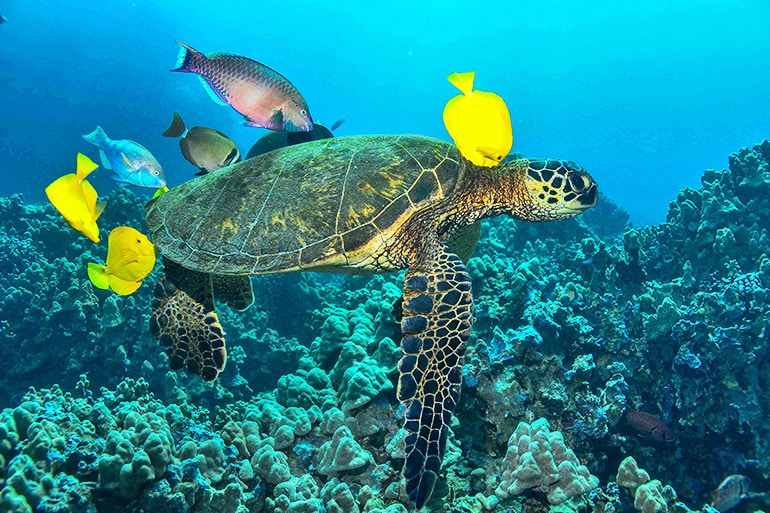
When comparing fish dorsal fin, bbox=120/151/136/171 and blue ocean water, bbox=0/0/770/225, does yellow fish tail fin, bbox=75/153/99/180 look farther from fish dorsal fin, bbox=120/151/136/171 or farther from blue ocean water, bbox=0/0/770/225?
blue ocean water, bbox=0/0/770/225

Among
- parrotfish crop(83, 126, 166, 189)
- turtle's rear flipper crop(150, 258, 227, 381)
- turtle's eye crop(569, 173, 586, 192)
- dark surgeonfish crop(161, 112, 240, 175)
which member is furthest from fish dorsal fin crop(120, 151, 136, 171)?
turtle's eye crop(569, 173, 586, 192)

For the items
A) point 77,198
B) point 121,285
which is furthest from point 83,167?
point 121,285

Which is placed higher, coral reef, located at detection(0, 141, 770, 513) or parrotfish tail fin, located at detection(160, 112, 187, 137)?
parrotfish tail fin, located at detection(160, 112, 187, 137)

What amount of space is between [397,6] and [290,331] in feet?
362

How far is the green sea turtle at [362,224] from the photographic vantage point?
2740 mm

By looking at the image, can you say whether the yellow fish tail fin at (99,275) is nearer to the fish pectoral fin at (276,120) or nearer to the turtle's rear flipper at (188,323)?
the turtle's rear flipper at (188,323)

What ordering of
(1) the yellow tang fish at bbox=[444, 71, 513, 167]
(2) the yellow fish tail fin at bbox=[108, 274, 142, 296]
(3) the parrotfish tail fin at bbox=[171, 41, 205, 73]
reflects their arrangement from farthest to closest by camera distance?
(3) the parrotfish tail fin at bbox=[171, 41, 205, 73]
(2) the yellow fish tail fin at bbox=[108, 274, 142, 296]
(1) the yellow tang fish at bbox=[444, 71, 513, 167]

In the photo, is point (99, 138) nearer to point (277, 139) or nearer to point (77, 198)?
point (77, 198)

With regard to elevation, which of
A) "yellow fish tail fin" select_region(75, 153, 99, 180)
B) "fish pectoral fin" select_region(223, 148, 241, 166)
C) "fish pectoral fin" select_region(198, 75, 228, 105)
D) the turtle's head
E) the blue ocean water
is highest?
the blue ocean water

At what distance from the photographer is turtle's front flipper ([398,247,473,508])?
2260mm

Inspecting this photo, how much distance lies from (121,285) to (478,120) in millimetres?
3266

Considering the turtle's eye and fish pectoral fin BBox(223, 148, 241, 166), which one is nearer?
the turtle's eye

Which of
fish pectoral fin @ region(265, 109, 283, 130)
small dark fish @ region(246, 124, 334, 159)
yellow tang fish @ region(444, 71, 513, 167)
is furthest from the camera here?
small dark fish @ region(246, 124, 334, 159)

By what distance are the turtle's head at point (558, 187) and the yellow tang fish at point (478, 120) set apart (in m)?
0.42
